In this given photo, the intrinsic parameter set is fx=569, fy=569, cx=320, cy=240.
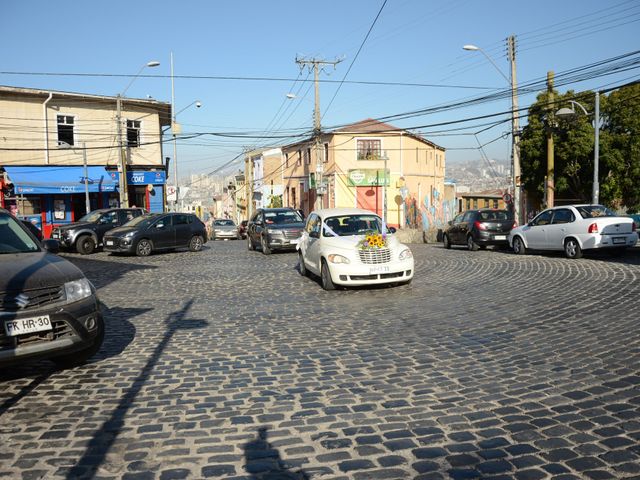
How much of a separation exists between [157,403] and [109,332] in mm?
3363

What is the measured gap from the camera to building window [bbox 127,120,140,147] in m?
34.9

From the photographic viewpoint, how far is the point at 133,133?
116 feet

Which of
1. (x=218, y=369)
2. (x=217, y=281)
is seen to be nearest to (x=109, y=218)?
(x=217, y=281)

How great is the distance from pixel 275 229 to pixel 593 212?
10230 millimetres

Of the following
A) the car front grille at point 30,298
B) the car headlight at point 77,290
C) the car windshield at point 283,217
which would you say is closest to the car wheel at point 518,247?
the car windshield at point 283,217

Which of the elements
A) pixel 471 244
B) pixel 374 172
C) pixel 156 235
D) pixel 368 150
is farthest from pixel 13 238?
pixel 368 150

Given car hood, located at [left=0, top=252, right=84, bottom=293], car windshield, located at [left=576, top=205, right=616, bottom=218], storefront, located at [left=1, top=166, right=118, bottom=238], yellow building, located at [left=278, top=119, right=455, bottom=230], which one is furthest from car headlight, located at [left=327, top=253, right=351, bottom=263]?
yellow building, located at [left=278, top=119, right=455, bottom=230]

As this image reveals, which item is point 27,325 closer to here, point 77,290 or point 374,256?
point 77,290

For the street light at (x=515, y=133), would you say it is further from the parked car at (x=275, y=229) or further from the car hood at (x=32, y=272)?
the car hood at (x=32, y=272)

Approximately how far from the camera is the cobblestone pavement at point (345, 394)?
12.1ft

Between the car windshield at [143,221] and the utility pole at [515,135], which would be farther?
the utility pole at [515,135]

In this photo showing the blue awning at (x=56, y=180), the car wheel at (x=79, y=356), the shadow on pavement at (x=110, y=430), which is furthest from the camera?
the blue awning at (x=56, y=180)

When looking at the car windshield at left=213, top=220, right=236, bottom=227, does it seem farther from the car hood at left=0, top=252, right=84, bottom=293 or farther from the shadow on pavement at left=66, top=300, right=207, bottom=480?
the car hood at left=0, top=252, right=84, bottom=293

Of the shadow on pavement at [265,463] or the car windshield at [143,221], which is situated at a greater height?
the car windshield at [143,221]
